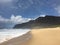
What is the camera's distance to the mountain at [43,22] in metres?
1.53

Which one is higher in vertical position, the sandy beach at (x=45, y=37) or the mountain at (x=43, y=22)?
the mountain at (x=43, y=22)

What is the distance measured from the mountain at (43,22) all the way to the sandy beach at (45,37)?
6cm

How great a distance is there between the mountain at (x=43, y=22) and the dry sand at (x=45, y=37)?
66mm

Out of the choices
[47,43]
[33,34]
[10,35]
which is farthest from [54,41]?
[10,35]

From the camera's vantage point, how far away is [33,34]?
149 centimetres

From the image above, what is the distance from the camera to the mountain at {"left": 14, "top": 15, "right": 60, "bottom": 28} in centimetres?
153

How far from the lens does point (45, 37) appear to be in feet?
4.87

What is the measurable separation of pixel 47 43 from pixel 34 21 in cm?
29

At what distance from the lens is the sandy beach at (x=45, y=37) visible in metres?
1.47

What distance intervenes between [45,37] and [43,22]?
0.59ft

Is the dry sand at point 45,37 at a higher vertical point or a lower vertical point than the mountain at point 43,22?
lower

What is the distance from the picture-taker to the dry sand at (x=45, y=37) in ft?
4.84

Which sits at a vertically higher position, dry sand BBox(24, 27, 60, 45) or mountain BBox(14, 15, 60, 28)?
mountain BBox(14, 15, 60, 28)

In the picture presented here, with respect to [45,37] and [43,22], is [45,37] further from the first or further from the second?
[43,22]
